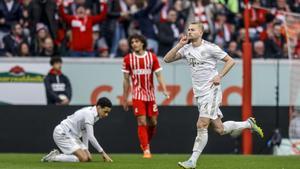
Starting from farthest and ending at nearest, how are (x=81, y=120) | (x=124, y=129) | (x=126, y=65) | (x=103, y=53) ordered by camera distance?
(x=103, y=53), (x=124, y=129), (x=126, y=65), (x=81, y=120)

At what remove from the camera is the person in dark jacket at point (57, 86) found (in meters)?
23.9

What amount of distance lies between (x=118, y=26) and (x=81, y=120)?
7.19 metres

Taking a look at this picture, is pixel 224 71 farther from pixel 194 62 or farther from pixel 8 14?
pixel 8 14

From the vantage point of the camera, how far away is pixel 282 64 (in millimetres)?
24703

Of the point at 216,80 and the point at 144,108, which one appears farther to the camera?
the point at 144,108

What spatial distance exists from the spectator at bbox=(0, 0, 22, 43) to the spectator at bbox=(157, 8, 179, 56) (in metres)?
3.42

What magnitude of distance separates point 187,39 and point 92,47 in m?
8.74

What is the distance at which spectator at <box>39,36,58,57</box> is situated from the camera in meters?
24.5

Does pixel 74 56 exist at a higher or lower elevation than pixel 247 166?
higher

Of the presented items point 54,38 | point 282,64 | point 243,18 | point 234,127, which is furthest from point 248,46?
point 234,127

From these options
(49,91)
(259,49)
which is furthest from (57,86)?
(259,49)

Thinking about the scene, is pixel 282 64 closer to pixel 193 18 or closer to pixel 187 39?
pixel 193 18

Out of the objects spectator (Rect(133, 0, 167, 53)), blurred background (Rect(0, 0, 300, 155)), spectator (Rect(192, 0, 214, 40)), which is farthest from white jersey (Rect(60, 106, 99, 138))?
spectator (Rect(192, 0, 214, 40))

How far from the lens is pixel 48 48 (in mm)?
24469
